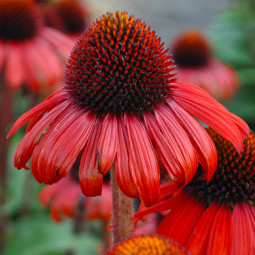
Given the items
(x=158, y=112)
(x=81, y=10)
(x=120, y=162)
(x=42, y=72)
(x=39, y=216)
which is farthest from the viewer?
(x=81, y=10)

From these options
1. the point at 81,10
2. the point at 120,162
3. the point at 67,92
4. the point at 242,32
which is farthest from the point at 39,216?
the point at 242,32

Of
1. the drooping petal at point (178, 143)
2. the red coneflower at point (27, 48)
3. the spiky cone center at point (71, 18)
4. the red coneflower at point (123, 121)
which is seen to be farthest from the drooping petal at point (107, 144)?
the spiky cone center at point (71, 18)

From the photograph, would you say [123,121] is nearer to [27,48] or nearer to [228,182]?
[228,182]

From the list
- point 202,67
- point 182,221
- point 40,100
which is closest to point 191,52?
point 202,67

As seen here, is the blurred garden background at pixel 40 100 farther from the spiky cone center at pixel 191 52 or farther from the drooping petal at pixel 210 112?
the drooping petal at pixel 210 112

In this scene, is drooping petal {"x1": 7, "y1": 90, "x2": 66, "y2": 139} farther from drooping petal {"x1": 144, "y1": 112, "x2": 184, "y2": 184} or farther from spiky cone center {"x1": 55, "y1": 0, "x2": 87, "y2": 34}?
spiky cone center {"x1": 55, "y1": 0, "x2": 87, "y2": 34}

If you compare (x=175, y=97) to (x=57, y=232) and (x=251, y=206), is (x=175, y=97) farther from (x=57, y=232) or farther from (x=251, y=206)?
(x=57, y=232)

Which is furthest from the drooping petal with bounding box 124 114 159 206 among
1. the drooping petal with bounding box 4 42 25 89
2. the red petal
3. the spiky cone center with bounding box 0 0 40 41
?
the spiky cone center with bounding box 0 0 40 41

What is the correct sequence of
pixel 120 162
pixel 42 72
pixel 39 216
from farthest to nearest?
pixel 39 216, pixel 42 72, pixel 120 162
